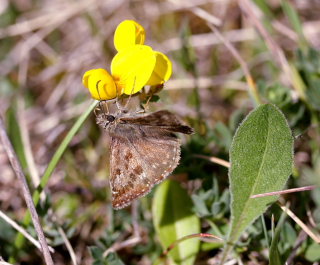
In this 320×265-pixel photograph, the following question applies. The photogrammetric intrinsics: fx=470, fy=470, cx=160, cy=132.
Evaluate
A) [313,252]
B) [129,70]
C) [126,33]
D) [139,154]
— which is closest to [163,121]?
[139,154]

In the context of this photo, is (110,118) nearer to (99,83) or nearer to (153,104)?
(99,83)

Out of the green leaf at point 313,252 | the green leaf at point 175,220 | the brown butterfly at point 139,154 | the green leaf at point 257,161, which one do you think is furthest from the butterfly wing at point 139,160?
the green leaf at point 313,252

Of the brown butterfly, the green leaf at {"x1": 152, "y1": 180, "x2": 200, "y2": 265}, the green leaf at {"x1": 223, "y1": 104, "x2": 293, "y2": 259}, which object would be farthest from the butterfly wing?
the green leaf at {"x1": 152, "y1": 180, "x2": 200, "y2": 265}

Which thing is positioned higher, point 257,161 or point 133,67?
point 133,67

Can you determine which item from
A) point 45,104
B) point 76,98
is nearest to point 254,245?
point 76,98

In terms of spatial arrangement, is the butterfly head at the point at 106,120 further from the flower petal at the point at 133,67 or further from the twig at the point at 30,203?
the twig at the point at 30,203

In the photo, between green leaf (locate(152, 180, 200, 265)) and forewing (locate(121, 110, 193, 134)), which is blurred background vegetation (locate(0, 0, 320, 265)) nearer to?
green leaf (locate(152, 180, 200, 265))
